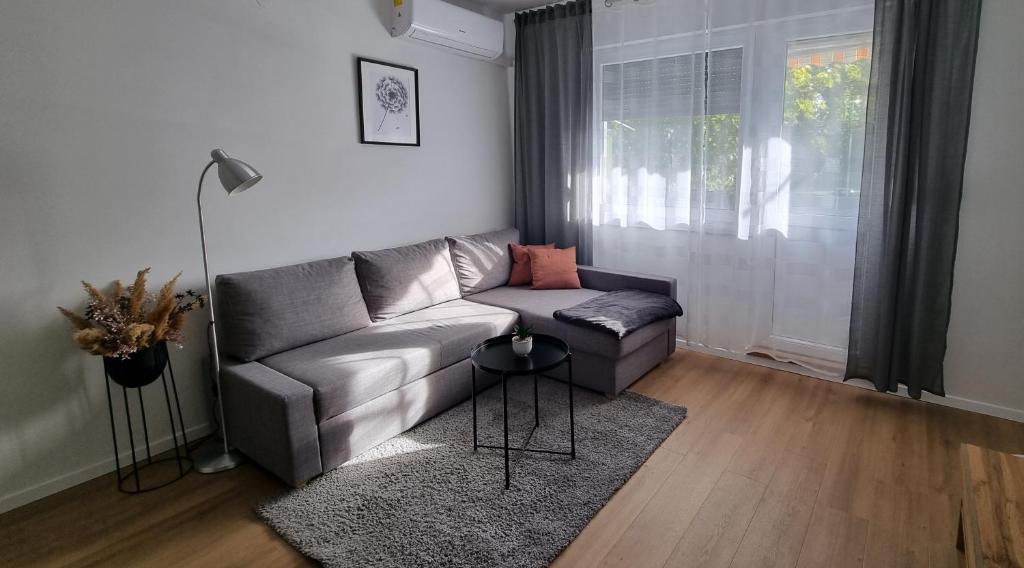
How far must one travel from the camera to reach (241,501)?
2326 millimetres

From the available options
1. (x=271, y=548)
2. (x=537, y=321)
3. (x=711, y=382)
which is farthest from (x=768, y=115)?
(x=271, y=548)

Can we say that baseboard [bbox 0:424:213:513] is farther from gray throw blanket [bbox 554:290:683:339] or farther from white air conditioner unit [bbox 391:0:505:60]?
white air conditioner unit [bbox 391:0:505:60]

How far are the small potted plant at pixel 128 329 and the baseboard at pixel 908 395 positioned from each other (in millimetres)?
3200

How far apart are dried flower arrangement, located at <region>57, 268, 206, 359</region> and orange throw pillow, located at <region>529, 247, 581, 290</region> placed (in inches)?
88.8

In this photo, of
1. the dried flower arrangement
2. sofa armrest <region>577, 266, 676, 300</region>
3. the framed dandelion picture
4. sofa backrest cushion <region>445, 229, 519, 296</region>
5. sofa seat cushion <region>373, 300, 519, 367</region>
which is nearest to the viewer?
the dried flower arrangement

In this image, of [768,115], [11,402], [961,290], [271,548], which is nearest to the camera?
[271,548]

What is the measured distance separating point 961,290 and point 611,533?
2.30 metres

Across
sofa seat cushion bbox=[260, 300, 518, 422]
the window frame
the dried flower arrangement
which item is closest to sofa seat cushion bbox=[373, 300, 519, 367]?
sofa seat cushion bbox=[260, 300, 518, 422]

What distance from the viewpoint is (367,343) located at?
288cm

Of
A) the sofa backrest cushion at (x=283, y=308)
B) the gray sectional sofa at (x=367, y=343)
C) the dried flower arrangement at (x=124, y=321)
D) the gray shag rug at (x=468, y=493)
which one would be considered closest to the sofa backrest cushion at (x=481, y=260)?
the gray sectional sofa at (x=367, y=343)

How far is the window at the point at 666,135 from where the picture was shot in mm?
3516

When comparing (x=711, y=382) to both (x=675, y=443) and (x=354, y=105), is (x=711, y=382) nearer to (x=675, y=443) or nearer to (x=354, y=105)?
(x=675, y=443)

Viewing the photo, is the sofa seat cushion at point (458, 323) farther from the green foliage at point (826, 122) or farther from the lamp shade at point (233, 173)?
the green foliage at point (826, 122)

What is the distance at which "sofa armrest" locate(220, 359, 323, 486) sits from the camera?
2287 mm
